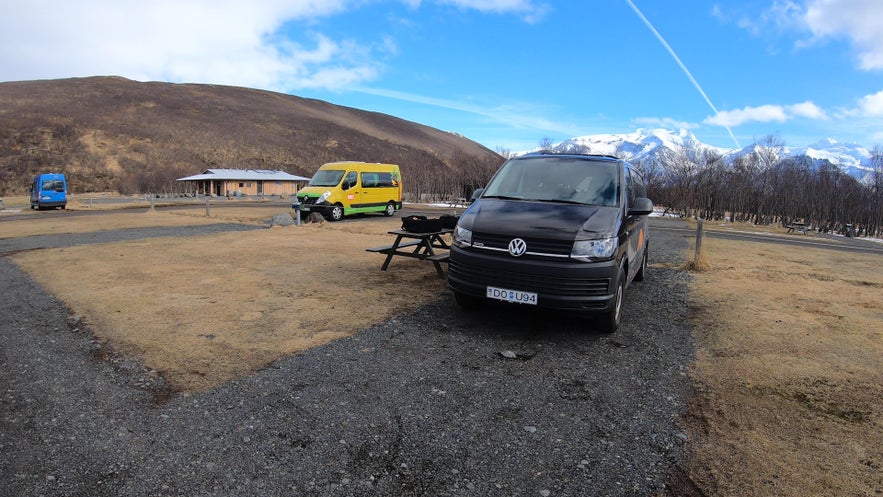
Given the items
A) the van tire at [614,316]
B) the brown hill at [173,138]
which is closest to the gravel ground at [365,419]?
the van tire at [614,316]

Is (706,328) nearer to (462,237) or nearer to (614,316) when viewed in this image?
(614,316)

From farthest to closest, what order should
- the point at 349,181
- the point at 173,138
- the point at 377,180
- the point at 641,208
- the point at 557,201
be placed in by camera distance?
the point at 173,138, the point at 377,180, the point at 349,181, the point at 641,208, the point at 557,201

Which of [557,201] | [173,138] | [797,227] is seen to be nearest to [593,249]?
[557,201]

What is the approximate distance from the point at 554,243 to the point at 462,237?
40.2 inches

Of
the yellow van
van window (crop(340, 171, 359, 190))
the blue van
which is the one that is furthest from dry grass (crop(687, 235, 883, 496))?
the blue van

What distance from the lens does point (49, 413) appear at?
3270 mm

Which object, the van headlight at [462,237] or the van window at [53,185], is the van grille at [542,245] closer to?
the van headlight at [462,237]

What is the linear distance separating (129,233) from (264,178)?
59.4 meters

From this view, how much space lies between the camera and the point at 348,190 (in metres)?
20.7

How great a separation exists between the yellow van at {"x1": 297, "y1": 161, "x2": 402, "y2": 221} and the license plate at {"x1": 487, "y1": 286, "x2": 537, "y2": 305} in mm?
15285

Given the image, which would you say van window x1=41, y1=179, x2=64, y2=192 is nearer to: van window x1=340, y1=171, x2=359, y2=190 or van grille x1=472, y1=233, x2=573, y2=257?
van window x1=340, y1=171, x2=359, y2=190

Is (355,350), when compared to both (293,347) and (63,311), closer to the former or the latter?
(293,347)

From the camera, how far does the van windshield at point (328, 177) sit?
2052 centimetres

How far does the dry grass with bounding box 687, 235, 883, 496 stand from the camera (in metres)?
2.77
